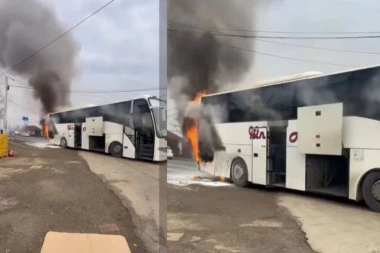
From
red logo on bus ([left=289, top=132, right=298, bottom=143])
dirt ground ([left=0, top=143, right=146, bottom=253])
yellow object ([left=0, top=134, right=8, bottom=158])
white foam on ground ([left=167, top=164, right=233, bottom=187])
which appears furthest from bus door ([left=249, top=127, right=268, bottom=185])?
yellow object ([left=0, top=134, right=8, bottom=158])

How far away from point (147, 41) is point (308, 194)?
1.05 meters

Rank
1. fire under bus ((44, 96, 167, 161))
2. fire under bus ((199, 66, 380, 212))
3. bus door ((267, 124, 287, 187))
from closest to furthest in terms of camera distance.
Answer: fire under bus ((199, 66, 380, 212)), bus door ((267, 124, 287, 187)), fire under bus ((44, 96, 167, 161))

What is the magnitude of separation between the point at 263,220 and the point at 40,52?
1374mm

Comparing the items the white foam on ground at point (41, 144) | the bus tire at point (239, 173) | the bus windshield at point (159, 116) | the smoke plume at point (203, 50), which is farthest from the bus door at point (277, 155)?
the white foam on ground at point (41, 144)

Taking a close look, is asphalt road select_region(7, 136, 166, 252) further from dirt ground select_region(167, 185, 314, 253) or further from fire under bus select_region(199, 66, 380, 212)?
fire under bus select_region(199, 66, 380, 212)

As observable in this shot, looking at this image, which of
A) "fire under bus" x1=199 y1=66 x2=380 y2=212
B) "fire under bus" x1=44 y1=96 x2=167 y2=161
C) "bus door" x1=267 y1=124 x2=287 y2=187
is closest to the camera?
"fire under bus" x1=199 y1=66 x2=380 y2=212

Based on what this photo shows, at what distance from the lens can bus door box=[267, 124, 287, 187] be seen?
1.74 meters

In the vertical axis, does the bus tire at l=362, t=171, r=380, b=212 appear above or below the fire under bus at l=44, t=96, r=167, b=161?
below

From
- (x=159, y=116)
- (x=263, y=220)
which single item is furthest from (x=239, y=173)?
(x=159, y=116)

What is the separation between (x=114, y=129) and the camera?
1883 mm

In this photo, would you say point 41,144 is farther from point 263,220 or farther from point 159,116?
point 263,220

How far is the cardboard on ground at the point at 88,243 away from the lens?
174cm

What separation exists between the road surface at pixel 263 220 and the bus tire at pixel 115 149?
0.29 m

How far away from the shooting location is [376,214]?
5.35ft
